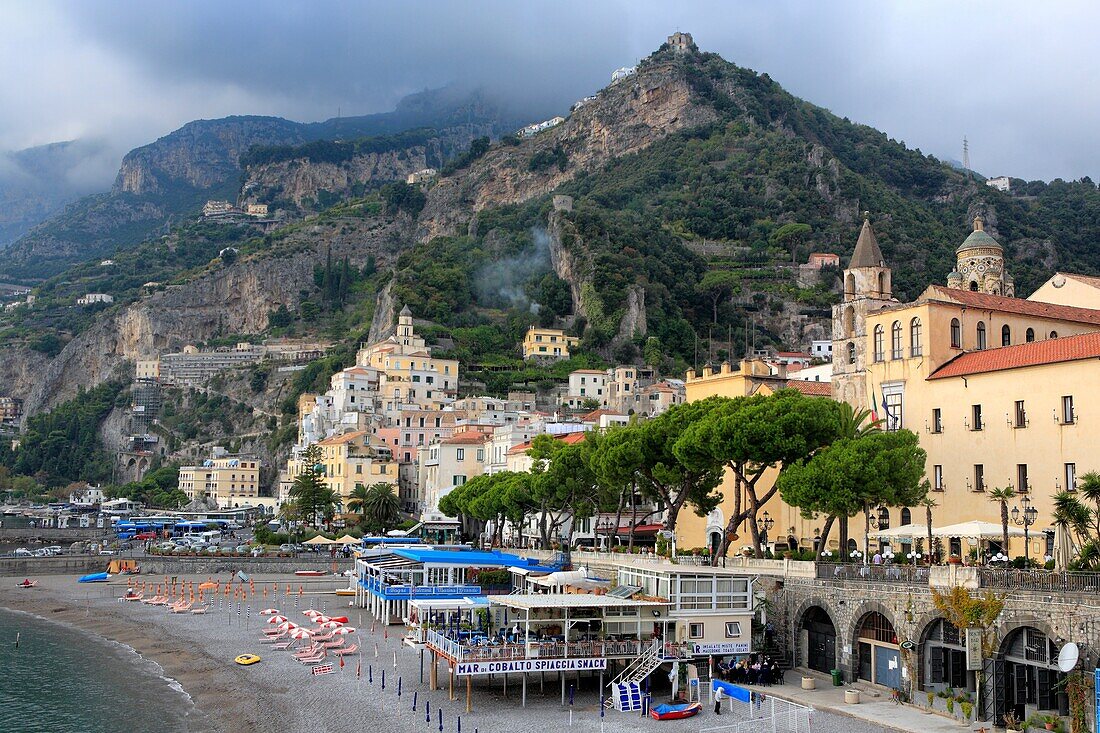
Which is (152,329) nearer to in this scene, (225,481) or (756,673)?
(225,481)

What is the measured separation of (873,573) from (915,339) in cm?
1585

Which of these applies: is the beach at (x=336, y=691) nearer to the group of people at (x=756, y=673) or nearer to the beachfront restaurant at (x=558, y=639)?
the beachfront restaurant at (x=558, y=639)

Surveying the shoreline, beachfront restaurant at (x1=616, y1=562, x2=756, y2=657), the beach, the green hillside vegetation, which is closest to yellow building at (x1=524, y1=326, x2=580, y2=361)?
the shoreline

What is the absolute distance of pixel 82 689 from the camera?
40594mm

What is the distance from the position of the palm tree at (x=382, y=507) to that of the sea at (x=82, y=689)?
140 feet

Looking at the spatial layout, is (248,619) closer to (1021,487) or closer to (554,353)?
(1021,487)

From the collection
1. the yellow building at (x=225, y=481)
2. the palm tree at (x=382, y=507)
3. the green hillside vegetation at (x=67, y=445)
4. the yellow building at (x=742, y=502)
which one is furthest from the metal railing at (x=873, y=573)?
the green hillside vegetation at (x=67, y=445)

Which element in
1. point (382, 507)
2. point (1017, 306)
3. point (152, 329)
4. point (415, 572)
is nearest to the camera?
point (1017, 306)

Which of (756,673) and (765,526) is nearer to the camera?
(756,673)

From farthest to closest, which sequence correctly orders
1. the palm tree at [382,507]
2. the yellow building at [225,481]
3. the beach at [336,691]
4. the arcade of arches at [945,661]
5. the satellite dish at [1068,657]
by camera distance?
the yellow building at [225,481] → the palm tree at [382,507] → the beach at [336,691] → the arcade of arches at [945,661] → the satellite dish at [1068,657]

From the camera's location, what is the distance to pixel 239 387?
6609 inches

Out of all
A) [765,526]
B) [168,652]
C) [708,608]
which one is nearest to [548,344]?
[765,526]

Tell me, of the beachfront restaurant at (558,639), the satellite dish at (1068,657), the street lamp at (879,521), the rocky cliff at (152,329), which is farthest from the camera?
the rocky cliff at (152,329)

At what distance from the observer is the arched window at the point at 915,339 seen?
153 feet
